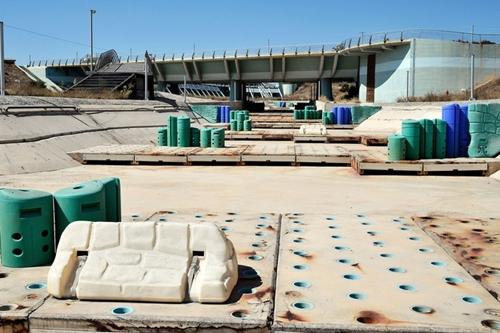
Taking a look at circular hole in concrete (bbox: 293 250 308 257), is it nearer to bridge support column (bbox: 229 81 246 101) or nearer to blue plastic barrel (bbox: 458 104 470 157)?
blue plastic barrel (bbox: 458 104 470 157)

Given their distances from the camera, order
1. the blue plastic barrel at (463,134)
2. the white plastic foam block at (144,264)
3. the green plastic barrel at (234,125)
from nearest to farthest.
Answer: the white plastic foam block at (144,264) < the blue plastic barrel at (463,134) < the green plastic barrel at (234,125)

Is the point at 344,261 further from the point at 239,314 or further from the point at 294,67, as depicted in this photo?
the point at 294,67

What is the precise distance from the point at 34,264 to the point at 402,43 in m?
45.7

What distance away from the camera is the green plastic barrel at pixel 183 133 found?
16219mm

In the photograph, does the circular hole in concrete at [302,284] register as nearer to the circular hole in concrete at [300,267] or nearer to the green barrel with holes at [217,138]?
the circular hole in concrete at [300,267]

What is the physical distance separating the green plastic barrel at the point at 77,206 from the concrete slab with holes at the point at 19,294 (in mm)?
416

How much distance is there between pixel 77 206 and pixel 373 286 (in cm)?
248

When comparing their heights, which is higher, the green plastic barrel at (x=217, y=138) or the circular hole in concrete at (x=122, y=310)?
the green plastic barrel at (x=217, y=138)

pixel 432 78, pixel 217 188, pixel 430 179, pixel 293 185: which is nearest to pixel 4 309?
pixel 217 188

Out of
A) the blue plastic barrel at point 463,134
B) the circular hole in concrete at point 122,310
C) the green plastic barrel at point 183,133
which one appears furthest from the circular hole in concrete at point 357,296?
the green plastic barrel at point 183,133

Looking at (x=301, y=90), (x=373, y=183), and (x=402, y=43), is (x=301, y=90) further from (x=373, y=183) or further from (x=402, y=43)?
(x=373, y=183)

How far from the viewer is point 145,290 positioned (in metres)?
3.46

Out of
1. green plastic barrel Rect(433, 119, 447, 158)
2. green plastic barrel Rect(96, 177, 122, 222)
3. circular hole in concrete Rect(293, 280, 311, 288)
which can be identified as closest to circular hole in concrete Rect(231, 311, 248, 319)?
circular hole in concrete Rect(293, 280, 311, 288)

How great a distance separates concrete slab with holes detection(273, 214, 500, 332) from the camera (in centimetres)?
317
